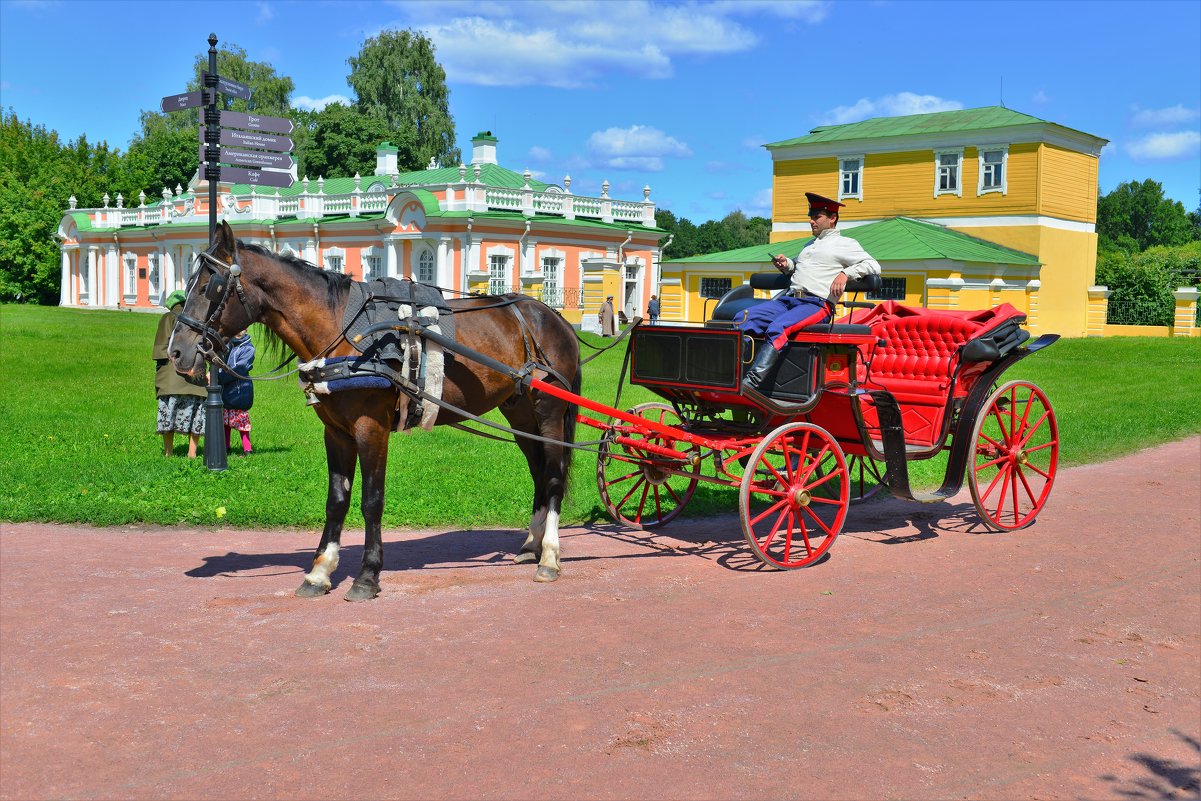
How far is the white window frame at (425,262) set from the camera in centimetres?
4528

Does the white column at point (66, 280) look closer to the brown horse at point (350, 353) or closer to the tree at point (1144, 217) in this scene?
the brown horse at point (350, 353)

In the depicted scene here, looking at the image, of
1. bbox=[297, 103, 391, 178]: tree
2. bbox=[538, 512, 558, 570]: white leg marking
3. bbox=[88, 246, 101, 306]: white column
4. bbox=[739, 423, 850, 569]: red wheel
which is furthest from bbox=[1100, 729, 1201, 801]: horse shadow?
bbox=[88, 246, 101, 306]: white column

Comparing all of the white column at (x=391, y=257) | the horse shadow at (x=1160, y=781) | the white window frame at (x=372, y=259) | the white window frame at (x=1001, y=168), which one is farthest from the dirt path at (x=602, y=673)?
the white window frame at (x=372, y=259)

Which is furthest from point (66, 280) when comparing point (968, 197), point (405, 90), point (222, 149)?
point (222, 149)

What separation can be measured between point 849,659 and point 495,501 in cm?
495

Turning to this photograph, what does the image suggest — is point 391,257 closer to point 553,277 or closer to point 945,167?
point 553,277

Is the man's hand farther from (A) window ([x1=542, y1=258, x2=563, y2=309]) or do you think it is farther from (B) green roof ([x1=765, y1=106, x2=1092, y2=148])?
(A) window ([x1=542, y1=258, x2=563, y2=309])

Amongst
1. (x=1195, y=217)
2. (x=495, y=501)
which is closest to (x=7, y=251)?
(x=495, y=501)

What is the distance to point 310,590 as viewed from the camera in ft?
23.7

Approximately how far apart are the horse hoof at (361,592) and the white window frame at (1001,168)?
1471 inches

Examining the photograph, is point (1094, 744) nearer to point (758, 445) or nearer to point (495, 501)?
point (758, 445)

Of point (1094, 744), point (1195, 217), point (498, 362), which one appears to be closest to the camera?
point (1094, 744)

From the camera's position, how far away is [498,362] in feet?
25.1

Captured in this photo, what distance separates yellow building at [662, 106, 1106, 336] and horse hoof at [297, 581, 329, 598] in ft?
99.6
